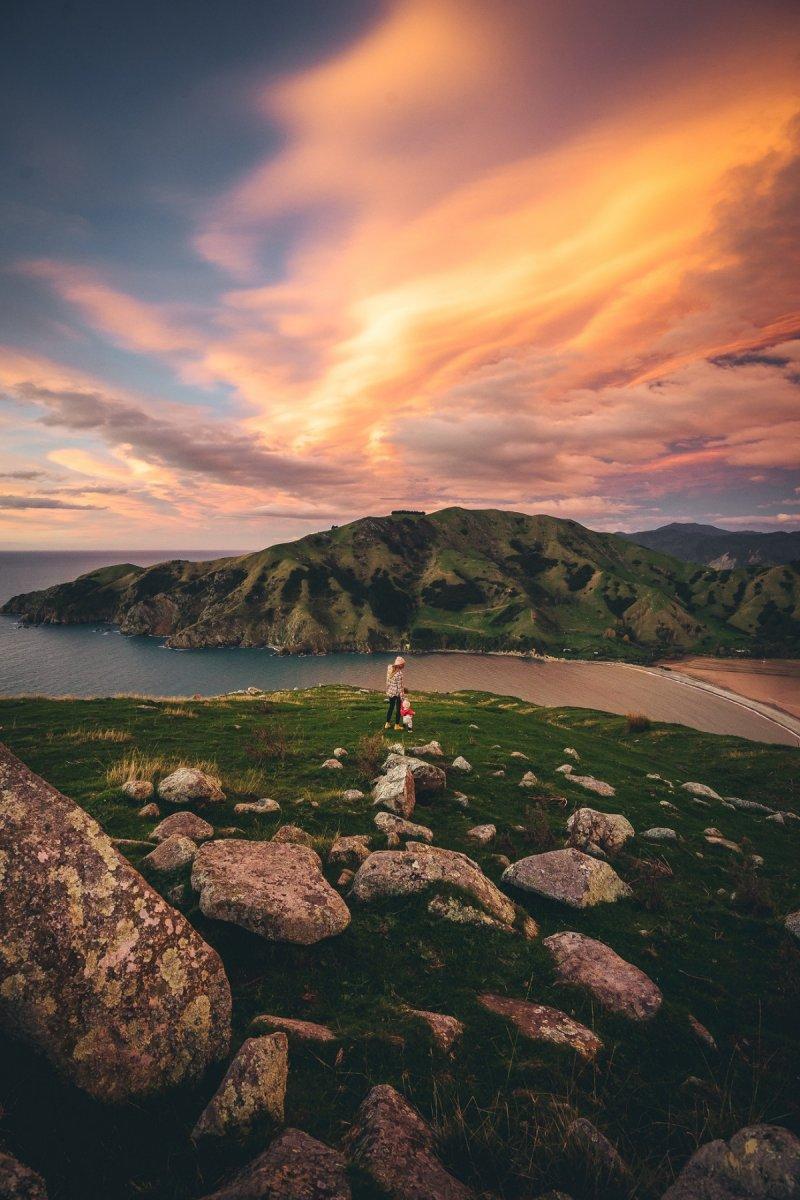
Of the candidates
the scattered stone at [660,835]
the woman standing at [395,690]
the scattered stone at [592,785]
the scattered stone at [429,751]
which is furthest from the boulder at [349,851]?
the woman standing at [395,690]

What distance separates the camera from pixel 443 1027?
5.53 metres

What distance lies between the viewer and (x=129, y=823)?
9.94 metres

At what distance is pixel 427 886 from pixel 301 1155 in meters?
4.76

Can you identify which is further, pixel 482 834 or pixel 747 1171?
pixel 482 834

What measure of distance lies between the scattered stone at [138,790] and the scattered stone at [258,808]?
215 cm

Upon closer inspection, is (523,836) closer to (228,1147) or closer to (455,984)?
(455,984)

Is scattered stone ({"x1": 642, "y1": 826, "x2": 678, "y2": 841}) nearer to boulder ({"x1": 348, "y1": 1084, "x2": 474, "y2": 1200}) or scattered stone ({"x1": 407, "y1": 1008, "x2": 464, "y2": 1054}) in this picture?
scattered stone ({"x1": 407, "y1": 1008, "x2": 464, "y2": 1054})

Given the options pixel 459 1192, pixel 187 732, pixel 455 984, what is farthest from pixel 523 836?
pixel 187 732

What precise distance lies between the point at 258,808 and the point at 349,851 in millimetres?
3005

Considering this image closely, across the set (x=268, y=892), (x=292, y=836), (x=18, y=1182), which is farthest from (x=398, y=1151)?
(x=292, y=836)

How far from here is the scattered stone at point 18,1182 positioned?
299 centimetres

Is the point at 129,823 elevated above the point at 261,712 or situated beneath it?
elevated above

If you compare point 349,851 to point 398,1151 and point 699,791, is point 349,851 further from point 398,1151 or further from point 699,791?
point 699,791

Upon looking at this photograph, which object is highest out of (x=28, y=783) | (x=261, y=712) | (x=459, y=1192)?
(x=28, y=783)
